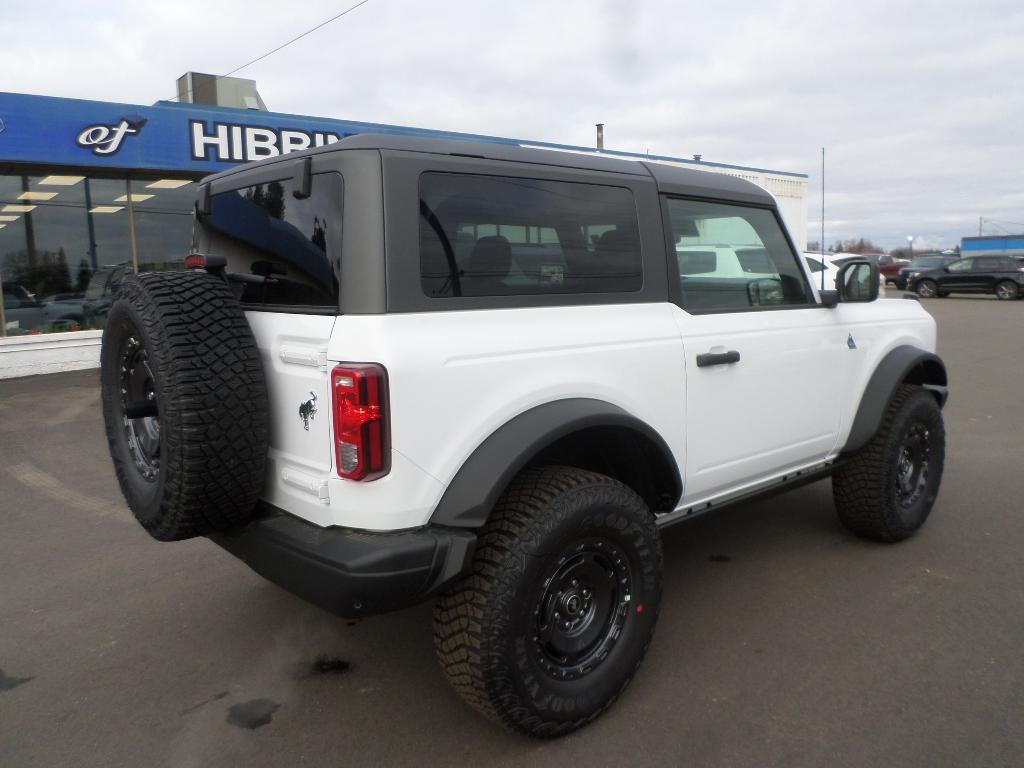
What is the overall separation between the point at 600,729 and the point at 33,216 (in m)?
12.3

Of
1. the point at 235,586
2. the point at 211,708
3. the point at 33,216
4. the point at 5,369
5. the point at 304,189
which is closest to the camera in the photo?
the point at 304,189

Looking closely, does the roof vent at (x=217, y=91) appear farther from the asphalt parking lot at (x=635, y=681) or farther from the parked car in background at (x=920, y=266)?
the parked car in background at (x=920, y=266)

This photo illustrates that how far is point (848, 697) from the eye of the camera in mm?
2846

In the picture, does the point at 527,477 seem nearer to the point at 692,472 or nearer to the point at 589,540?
the point at 589,540

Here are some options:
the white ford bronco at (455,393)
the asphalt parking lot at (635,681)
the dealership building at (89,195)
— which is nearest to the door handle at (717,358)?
the white ford bronco at (455,393)

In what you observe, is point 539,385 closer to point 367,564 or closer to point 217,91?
point 367,564

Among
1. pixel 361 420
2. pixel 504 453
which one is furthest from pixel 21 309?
pixel 504 453

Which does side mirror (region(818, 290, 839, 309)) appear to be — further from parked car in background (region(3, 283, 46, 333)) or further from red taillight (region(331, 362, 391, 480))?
parked car in background (region(3, 283, 46, 333))

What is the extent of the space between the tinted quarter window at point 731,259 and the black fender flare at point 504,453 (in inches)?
33.8

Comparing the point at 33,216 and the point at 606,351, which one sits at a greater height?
the point at 33,216

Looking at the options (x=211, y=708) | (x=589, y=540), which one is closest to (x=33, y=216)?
(x=211, y=708)

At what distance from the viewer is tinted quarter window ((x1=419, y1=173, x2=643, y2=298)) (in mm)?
2484

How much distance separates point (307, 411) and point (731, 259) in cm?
208

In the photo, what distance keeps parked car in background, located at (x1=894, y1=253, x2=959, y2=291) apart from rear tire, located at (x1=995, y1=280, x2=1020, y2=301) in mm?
1945
